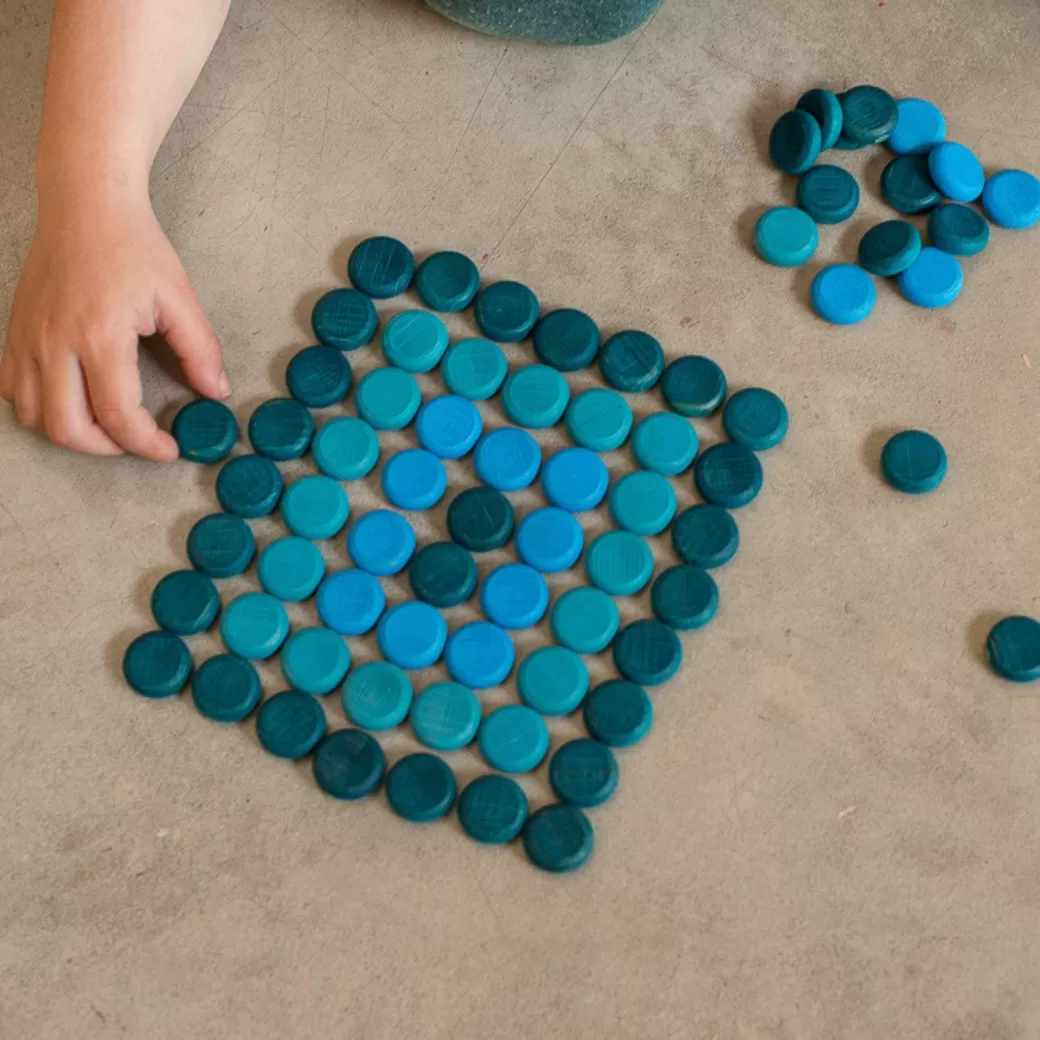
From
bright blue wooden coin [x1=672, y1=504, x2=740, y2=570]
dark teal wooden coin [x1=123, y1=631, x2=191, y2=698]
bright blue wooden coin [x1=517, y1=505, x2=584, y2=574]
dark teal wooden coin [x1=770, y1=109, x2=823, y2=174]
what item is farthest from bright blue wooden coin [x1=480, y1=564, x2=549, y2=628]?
dark teal wooden coin [x1=770, y1=109, x2=823, y2=174]

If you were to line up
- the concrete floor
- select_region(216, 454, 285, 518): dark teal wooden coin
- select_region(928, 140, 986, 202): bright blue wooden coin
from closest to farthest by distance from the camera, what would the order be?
the concrete floor < select_region(216, 454, 285, 518): dark teal wooden coin < select_region(928, 140, 986, 202): bright blue wooden coin

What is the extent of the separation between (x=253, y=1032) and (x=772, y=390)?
0.66 meters

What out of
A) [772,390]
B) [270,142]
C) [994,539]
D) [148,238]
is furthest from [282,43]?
[994,539]

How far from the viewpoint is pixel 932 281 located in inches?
40.3

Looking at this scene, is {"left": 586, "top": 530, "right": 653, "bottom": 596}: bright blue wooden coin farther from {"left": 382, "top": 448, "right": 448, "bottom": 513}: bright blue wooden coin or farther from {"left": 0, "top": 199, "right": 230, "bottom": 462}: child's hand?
{"left": 0, "top": 199, "right": 230, "bottom": 462}: child's hand

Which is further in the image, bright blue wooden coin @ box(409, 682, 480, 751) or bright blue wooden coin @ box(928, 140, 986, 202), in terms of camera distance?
bright blue wooden coin @ box(928, 140, 986, 202)

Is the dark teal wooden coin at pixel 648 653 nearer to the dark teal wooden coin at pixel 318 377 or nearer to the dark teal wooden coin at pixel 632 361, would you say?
the dark teal wooden coin at pixel 632 361

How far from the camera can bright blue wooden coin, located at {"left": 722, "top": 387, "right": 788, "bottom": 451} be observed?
3.18 feet

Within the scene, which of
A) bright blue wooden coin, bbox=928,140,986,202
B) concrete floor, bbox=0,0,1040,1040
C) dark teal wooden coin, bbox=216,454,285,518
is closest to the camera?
concrete floor, bbox=0,0,1040,1040

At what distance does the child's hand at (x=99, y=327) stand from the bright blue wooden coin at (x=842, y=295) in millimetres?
524

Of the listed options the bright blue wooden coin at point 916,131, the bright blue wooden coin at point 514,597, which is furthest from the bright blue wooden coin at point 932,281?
the bright blue wooden coin at point 514,597

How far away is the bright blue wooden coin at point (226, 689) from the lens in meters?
0.89

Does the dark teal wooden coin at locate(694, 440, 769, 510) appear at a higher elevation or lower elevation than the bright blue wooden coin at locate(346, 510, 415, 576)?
higher

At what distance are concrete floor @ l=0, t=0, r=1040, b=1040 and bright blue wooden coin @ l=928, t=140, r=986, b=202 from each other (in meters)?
0.05
